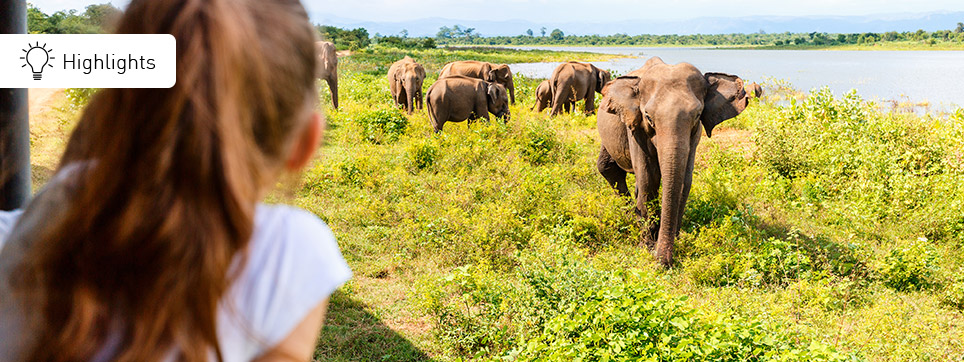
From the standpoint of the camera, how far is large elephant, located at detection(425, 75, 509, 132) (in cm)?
A: 1305

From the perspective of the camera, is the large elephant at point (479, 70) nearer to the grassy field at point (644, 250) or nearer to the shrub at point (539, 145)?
the grassy field at point (644, 250)

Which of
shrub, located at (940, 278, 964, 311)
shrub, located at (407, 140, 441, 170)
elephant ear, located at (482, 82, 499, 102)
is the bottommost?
shrub, located at (940, 278, 964, 311)

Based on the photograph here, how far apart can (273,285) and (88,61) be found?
2.16 ft

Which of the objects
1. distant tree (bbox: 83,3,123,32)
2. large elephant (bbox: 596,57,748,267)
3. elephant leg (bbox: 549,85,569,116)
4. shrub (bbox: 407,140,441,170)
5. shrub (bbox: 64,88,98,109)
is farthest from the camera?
elephant leg (bbox: 549,85,569,116)

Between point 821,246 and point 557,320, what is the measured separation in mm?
4146

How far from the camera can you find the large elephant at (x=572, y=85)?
17031 mm

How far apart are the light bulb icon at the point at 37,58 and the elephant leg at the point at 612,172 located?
7.69 metres

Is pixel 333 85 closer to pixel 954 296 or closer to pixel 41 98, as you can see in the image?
pixel 954 296

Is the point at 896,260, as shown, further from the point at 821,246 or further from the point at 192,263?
the point at 192,263

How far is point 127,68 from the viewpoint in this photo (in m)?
1.04

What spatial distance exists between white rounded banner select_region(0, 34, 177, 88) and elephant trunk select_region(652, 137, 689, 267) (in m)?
5.44

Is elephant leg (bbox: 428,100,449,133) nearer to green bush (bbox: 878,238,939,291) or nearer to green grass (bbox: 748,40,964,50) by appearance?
green bush (bbox: 878,238,939,291)

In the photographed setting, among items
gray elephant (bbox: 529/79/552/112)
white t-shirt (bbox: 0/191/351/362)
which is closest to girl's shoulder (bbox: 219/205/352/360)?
white t-shirt (bbox: 0/191/351/362)

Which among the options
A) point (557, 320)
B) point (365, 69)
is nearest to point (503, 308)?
point (557, 320)
